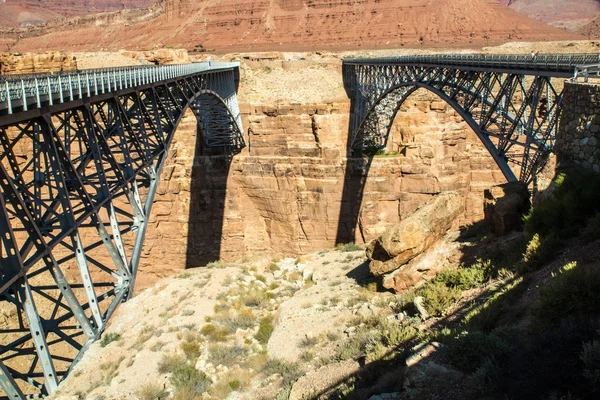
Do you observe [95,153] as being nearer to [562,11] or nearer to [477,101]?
[477,101]

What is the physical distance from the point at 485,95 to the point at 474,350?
13.8 m

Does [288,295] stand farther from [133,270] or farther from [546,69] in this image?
[546,69]

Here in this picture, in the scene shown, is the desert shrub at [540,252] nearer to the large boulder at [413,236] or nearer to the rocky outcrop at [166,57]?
the large boulder at [413,236]

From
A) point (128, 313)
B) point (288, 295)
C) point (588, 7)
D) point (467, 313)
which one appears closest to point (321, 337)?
point (467, 313)

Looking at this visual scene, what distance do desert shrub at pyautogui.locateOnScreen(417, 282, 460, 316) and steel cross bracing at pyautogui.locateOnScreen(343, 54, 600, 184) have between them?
16.4ft

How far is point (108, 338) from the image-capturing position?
15.3m

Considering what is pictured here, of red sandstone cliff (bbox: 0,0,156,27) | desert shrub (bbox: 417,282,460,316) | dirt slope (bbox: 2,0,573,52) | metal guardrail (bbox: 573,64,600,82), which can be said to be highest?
red sandstone cliff (bbox: 0,0,156,27)

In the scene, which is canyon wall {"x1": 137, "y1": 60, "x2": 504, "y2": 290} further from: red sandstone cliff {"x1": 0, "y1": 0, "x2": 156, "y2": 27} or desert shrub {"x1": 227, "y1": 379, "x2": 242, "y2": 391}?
red sandstone cliff {"x1": 0, "y1": 0, "x2": 156, "y2": 27}

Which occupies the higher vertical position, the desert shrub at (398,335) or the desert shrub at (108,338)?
the desert shrub at (398,335)

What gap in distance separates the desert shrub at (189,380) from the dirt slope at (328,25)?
60.5 m

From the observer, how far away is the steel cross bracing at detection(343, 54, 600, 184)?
47.9ft

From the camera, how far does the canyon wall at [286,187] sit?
37094 mm

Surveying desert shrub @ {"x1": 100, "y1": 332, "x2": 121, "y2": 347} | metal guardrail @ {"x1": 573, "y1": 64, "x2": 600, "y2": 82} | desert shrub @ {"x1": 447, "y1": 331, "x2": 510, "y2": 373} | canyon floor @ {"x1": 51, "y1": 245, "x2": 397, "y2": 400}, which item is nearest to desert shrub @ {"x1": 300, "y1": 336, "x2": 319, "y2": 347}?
canyon floor @ {"x1": 51, "y1": 245, "x2": 397, "y2": 400}

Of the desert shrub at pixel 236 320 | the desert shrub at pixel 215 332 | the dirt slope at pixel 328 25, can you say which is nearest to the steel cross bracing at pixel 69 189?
the desert shrub at pixel 215 332
